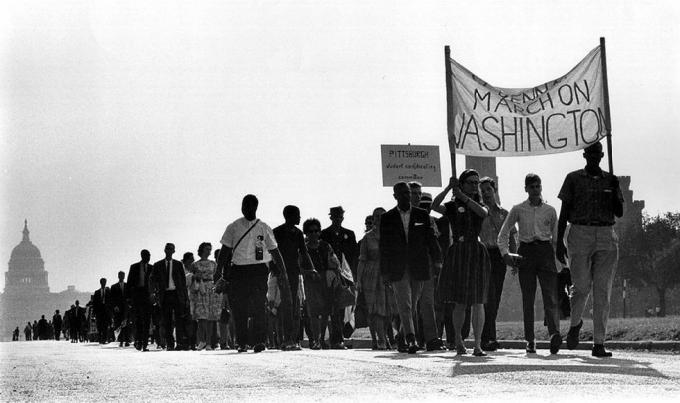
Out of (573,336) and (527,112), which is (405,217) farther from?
(527,112)

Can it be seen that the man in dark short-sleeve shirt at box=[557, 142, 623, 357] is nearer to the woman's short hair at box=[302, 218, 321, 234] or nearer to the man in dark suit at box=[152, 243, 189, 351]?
the woman's short hair at box=[302, 218, 321, 234]

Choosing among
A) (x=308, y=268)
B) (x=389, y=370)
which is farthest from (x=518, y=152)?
(x=389, y=370)

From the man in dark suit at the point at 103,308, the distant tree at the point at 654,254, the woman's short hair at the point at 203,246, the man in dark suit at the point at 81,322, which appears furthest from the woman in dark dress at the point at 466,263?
the distant tree at the point at 654,254

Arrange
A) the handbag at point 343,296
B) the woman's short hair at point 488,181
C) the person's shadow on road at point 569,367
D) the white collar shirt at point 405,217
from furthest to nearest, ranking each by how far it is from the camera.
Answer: the handbag at point 343,296 < the woman's short hair at point 488,181 < the white collar shirt at point 405,217 < the person's shadow on road at point 569,367

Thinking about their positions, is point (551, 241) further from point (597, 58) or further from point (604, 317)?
point (597, 58)

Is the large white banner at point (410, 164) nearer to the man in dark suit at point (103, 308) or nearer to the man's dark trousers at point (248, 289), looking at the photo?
the man's dark trousers at point (248, 289)

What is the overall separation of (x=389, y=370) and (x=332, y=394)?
178 cm

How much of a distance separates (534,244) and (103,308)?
20.8 m

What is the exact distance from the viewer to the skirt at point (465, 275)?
11.4 metres

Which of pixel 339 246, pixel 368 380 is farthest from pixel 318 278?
pixel 368 380

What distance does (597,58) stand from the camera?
45.3 ft

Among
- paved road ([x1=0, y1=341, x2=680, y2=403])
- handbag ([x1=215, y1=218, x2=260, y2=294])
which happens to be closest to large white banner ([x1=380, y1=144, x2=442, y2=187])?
handbag ([x1=215, y1=218, x2=260, y2=294])

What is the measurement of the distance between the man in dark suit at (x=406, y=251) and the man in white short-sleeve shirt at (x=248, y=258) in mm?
1849

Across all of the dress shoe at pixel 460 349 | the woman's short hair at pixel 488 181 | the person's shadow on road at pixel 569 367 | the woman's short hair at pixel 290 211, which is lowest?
the person's shadow on road at pixel 569 367
